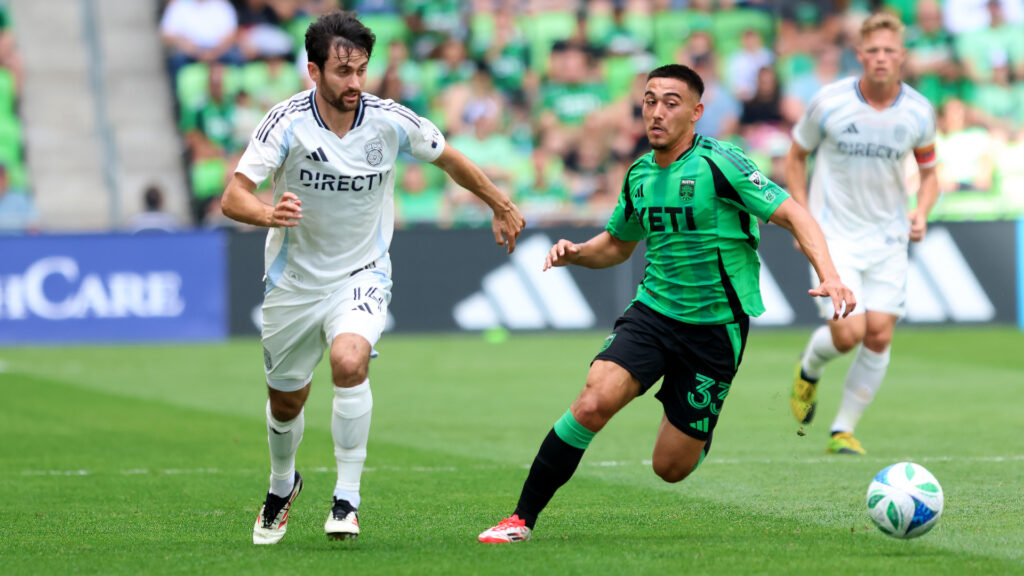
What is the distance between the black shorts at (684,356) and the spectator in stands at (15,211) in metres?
13.0

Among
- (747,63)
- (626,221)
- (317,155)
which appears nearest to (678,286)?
(626,221)

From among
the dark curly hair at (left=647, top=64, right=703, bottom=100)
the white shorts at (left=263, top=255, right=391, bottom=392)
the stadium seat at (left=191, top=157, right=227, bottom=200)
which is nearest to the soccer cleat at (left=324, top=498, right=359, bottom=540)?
the white shorts at (left=263, top=255, right=391, bottom=392)

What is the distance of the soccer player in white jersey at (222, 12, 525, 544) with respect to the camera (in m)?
6.31

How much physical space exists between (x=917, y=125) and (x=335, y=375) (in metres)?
4.72

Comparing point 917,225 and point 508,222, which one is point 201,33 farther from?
point 508,222

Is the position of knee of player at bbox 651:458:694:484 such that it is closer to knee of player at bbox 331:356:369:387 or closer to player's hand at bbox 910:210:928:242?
knee of player at bbox 331:356:369:387

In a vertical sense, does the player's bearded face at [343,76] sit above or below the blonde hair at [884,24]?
below

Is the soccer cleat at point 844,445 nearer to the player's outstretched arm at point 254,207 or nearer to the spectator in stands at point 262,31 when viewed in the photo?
the player's outstretched arm at point 254,207

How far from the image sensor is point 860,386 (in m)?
9.46

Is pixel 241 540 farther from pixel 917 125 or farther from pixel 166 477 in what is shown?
pixel 917 125

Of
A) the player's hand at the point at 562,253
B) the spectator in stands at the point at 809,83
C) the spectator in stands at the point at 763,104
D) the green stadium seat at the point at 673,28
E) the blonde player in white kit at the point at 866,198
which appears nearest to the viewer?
the player's hand at the point at 562,253

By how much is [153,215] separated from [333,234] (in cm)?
1250

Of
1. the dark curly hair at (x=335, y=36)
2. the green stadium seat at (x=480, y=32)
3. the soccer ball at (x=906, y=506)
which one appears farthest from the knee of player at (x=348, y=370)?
the green stadium seat at (x=480, y=32)

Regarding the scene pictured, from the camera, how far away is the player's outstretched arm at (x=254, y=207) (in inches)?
236
